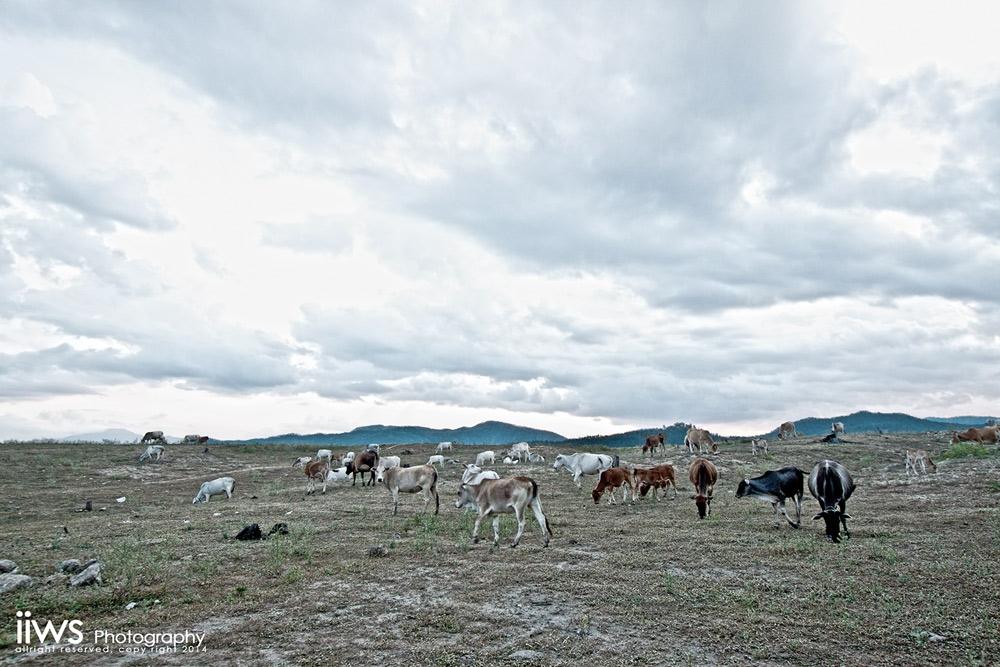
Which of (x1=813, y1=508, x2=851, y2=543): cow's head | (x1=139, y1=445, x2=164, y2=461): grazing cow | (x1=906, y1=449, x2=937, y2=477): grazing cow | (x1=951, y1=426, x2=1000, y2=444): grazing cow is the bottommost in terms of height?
(x1=139, y1=445, x2=164, y2=461): grazing cow

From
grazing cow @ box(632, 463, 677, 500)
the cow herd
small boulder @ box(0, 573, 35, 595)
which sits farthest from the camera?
grazing cow @ box(632, 463, 677, 500)

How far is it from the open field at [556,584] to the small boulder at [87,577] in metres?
0.26

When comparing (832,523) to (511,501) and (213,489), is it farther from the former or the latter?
(213,489)

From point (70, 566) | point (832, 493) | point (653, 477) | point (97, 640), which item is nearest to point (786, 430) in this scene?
point (653, 477)

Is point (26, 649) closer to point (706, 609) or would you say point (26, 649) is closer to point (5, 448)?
point (706, 609)

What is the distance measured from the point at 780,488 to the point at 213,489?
24.8 meters

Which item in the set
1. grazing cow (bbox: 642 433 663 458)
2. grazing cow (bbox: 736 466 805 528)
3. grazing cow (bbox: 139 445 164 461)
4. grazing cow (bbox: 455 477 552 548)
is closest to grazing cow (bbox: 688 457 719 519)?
grazing cow (bbox: 736 466 805 528)

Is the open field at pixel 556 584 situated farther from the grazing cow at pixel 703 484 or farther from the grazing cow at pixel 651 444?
the grazing cow at pixel 651 444

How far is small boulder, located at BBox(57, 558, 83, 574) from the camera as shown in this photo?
12422 millimetres

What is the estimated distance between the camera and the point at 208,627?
9102 mm

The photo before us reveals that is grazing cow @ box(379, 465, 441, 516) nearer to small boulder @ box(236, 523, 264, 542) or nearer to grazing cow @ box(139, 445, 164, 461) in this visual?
small boulder @ box(236, 523, 264, 542)

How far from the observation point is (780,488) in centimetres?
1709

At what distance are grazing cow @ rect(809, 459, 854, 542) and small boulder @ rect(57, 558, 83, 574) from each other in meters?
17.7

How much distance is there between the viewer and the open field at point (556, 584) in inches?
314
